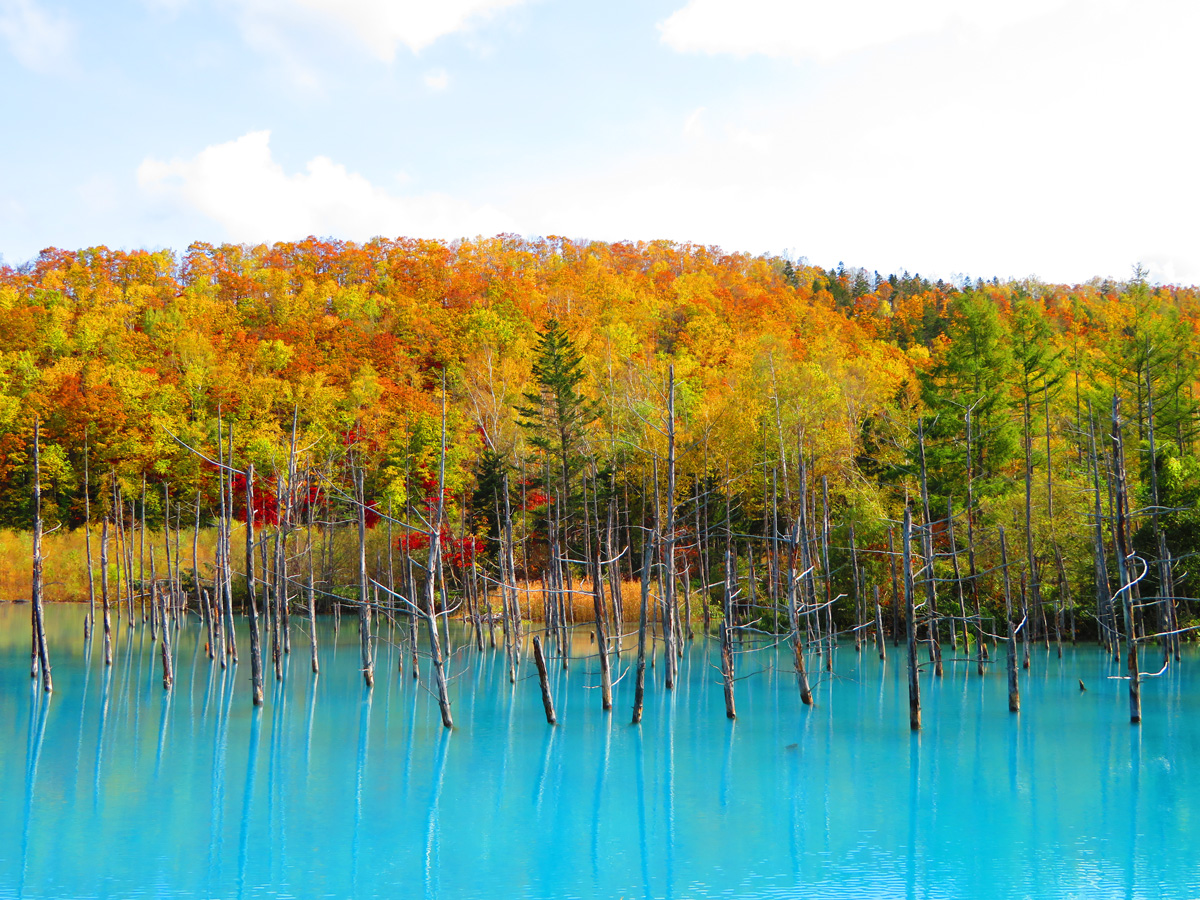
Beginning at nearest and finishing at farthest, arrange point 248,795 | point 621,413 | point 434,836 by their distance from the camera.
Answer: point 434,836, point 248,795, point 621,413

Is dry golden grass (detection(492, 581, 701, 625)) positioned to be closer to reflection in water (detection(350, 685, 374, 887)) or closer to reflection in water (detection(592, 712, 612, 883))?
reflection in water (detection(350, 685, 374, 887))

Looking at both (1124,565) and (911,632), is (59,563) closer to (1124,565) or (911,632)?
(911,632)

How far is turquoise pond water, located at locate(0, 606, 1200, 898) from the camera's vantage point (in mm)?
9906

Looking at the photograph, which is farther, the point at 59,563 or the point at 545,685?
the point at 59,563

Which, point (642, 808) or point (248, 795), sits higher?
point (248, 795)

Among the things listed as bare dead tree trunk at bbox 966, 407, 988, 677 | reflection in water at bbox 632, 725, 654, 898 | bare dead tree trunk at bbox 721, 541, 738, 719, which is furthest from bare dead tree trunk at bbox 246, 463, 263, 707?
bare dead tree trunk at bbox 966, 407, 988, 677

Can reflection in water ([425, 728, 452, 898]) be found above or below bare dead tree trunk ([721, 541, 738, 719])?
below

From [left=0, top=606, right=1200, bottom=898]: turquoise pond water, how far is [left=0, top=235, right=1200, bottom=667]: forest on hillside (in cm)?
331

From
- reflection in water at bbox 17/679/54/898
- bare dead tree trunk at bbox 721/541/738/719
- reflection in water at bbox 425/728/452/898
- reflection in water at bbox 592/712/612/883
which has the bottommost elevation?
reflection in water at bbox 592/712/612/883

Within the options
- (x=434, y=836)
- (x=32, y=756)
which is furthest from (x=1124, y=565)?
(x=32, y=756)

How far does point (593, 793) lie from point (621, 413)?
81.6 ft

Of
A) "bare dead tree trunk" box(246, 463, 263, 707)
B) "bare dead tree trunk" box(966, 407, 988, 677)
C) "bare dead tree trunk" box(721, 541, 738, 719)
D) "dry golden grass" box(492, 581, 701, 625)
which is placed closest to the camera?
"bare dead tree trunk" box(721, 541, 738, 719)

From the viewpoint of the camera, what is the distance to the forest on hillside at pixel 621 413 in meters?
27.5

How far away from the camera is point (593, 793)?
43.7 ft
